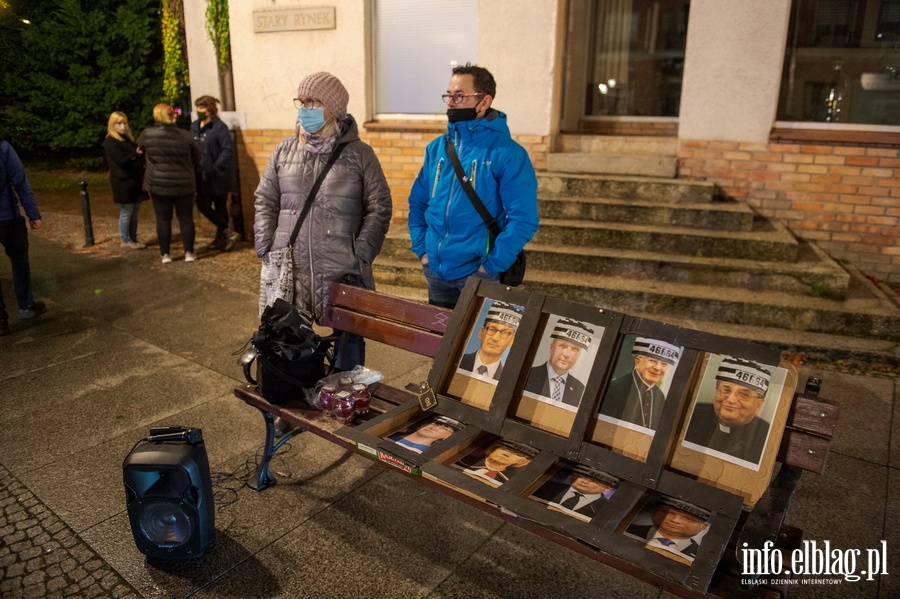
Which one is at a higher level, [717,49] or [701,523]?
[717,49]

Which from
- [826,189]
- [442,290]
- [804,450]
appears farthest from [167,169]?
[804,450]

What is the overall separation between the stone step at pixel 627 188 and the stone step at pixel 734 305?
3.77 ft

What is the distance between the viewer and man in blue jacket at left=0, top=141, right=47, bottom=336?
→ 5.56 m

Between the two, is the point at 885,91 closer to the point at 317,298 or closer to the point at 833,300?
the point at 833,300

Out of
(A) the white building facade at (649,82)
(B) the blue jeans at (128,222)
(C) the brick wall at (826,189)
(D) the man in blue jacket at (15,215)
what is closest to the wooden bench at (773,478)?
(D) the man in blue jacket at (15,215)

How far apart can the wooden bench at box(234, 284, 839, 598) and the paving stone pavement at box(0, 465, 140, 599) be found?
0.92 metres

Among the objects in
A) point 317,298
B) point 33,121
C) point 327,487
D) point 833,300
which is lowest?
point 327,487

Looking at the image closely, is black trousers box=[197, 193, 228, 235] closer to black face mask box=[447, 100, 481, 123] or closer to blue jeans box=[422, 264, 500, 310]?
blue jeans box=[422, 264, 500, 310]

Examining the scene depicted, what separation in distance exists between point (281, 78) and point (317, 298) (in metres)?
5.80

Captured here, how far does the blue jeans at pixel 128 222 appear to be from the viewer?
359 inches

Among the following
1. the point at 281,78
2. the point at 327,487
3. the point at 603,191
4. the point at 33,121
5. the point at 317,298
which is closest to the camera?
the point at 327,487

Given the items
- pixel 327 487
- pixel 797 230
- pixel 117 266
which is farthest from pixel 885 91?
pixel 117 266

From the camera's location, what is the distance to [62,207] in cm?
1302

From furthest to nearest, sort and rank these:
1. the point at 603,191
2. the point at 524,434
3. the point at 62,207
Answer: the point at 62,207 → the point at 603,191 → the point at 524,434
